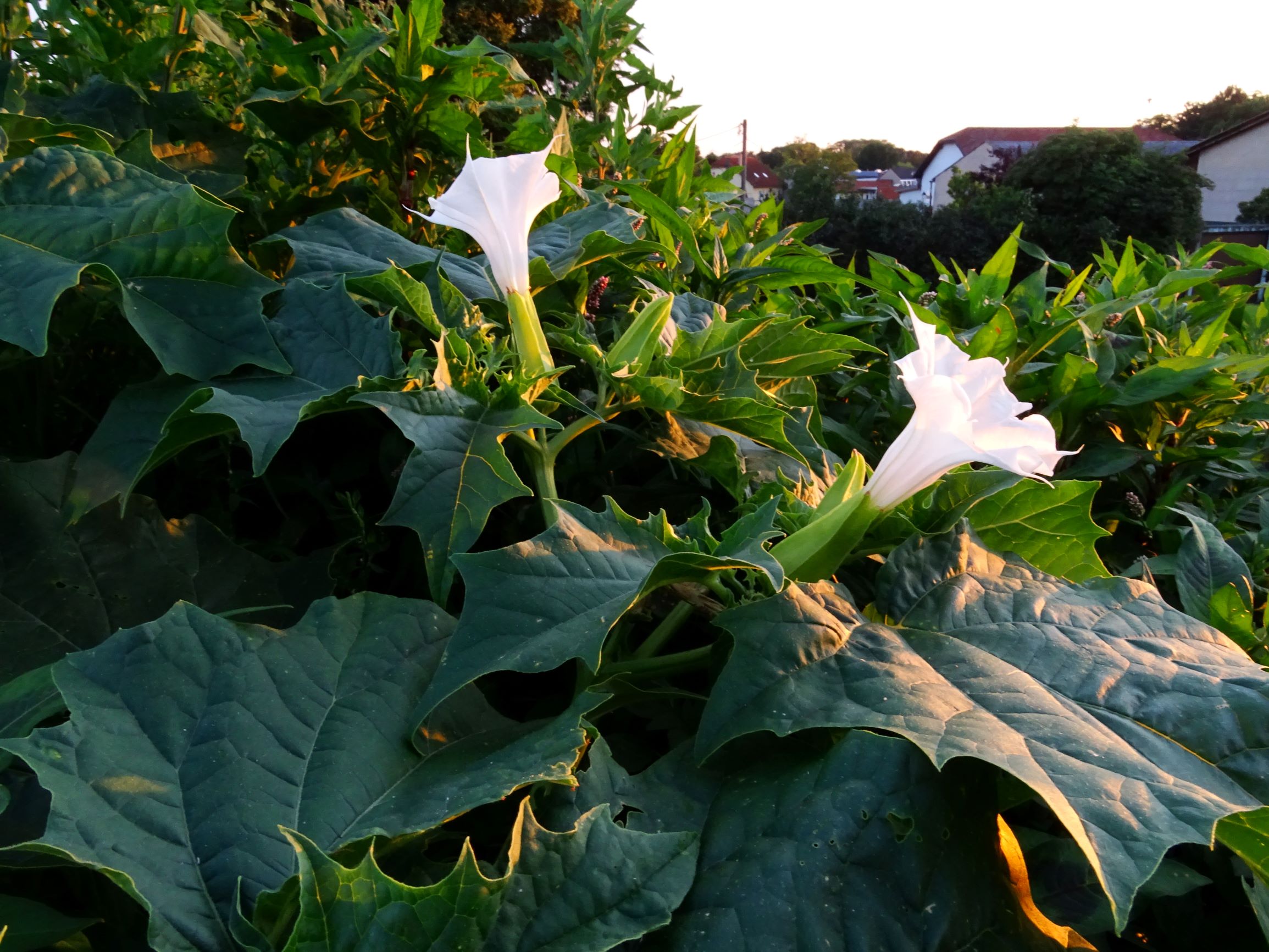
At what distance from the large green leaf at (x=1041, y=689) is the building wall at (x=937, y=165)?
2233 inches

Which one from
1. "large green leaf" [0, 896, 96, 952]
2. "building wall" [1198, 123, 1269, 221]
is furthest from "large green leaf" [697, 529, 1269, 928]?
"building wall" [1198, 123, 1269, 221]

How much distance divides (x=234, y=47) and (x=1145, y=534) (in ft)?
5.99

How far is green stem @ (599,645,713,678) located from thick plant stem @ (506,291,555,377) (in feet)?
1.24

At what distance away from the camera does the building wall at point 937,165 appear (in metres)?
52.8

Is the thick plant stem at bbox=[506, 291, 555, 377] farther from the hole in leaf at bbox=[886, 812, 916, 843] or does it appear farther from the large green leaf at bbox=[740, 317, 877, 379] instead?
the hole in leaf at bbox=[886, 812, 916, 843]

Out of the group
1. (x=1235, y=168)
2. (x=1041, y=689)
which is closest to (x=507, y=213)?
(x=1041, y=689)

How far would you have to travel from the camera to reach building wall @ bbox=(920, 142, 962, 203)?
173 ft

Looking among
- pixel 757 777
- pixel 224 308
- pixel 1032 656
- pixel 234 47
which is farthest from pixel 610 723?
pixel 234 47

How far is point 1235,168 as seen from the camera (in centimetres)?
3597

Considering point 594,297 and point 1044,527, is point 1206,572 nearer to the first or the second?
point 1044,527

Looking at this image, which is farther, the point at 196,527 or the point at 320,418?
the point at 320,418

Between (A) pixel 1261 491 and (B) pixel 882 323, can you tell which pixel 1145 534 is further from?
(B) pixel 882 323

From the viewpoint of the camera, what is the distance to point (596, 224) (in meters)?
1.21

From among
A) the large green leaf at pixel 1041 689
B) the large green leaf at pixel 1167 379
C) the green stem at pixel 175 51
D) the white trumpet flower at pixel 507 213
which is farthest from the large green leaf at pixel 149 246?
the large green leaf at pixel 1167 379
